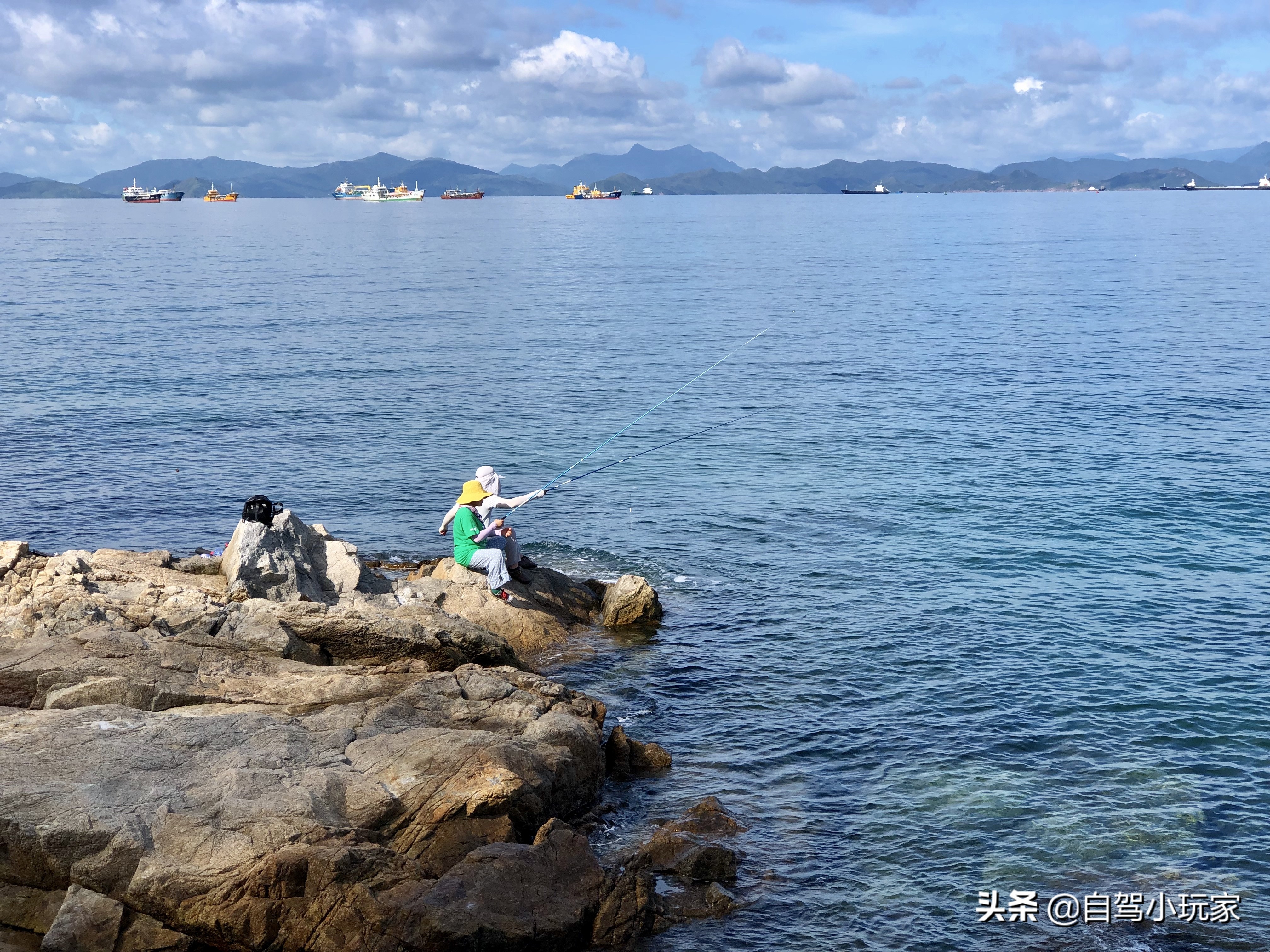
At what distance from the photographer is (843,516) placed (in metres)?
26.5

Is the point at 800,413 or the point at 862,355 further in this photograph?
the point at 862,355

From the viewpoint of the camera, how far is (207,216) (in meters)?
200

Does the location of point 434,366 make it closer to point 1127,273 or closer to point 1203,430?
point 1203,430

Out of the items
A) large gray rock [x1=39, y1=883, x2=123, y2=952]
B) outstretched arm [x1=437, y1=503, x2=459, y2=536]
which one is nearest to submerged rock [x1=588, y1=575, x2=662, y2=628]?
outstretched arm [x1=437, y1=503, x2=459, y2=536]

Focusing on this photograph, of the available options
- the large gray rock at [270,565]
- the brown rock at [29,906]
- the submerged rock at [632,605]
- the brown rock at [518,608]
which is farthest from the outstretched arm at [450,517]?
the brown rock at [29,906]

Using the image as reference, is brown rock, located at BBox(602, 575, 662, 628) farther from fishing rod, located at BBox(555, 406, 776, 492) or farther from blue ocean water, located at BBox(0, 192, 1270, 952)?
fishing rod, located at BBox(555, 406, 776, 492)

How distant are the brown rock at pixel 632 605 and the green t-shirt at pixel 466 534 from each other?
267cm

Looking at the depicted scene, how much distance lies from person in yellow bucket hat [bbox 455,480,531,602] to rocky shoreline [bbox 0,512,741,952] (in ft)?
6.28

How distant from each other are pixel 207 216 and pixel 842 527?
199287 millimetres

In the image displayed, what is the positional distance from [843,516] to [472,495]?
10.7 m

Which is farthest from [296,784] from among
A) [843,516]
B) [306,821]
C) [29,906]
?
[843,516]

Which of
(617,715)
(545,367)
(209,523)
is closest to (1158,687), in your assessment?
(617,715)

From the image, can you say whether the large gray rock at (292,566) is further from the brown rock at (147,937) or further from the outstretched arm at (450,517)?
the brown rock at (147,937)

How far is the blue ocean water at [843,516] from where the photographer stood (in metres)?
13.6
